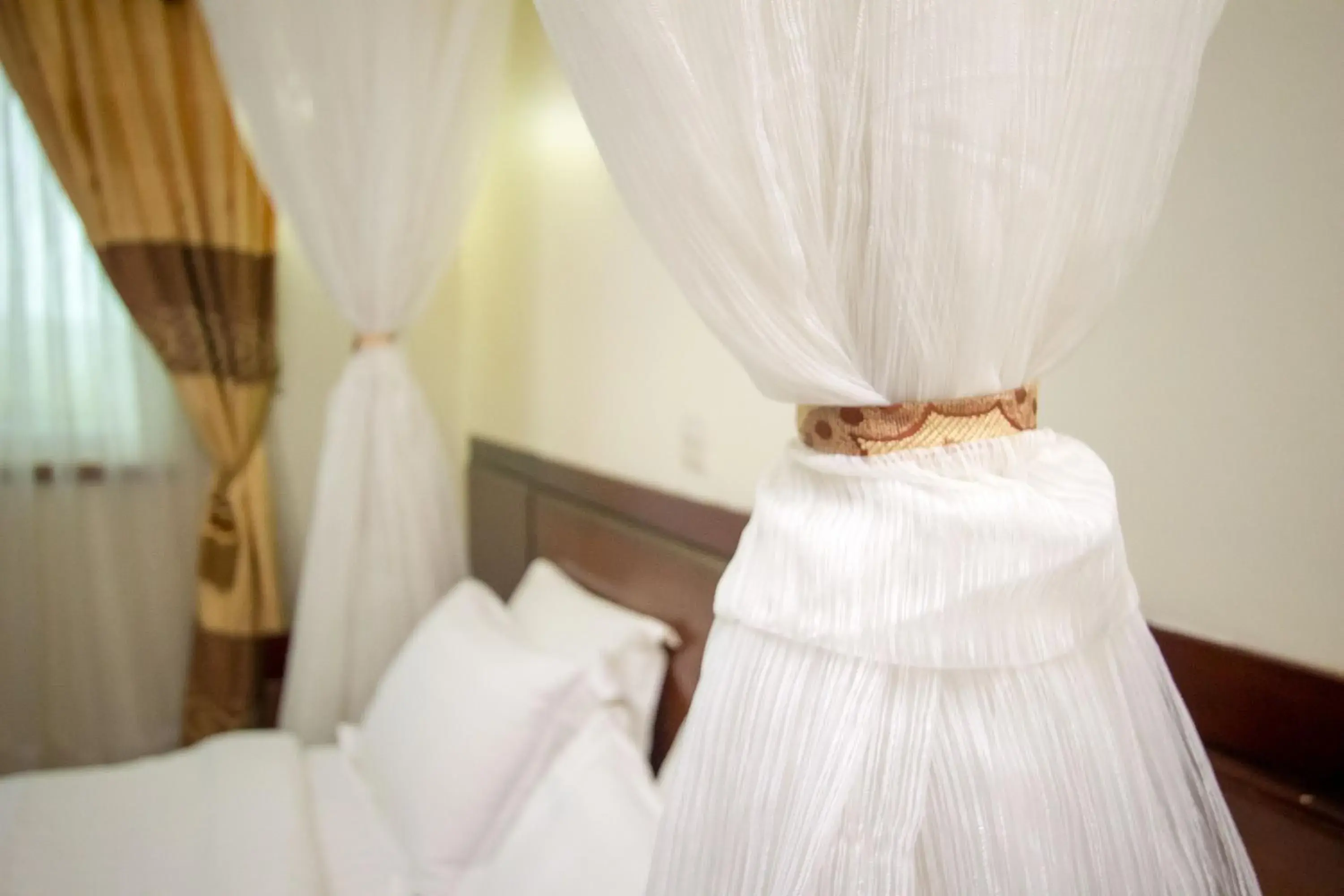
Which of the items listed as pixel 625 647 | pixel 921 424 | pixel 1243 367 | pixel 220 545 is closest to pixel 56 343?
pixel 220 545

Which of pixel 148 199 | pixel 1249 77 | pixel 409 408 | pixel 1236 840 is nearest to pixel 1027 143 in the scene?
pixel 1249 77

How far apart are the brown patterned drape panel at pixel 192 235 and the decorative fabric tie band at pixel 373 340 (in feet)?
1.36

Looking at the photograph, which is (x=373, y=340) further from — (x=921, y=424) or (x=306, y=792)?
(x=921, y=424)

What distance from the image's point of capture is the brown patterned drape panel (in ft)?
6.00

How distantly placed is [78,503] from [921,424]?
2.15m

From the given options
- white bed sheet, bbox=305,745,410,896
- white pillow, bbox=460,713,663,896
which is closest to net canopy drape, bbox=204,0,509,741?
white bed sheet, bbox=305,745,410,896

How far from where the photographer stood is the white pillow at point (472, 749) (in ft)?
4.10

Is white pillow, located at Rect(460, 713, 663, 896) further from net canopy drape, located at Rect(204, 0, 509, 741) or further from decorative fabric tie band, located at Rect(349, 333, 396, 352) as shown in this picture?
decorative fabric tie band, located at Rect(349, 333, 396, 352)

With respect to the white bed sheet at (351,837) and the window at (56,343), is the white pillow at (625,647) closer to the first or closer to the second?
the white bed sheet at (351,837)

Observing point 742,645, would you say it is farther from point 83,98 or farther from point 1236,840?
point 83,98

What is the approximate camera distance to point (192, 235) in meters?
1.95

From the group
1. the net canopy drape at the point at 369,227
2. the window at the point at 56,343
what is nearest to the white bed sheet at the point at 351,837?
the net canopy drape at the point at 369,227

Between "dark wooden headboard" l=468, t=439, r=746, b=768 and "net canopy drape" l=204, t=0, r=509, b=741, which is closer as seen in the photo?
"dark wooden headboard" l=468, t=439, r=746, b=768

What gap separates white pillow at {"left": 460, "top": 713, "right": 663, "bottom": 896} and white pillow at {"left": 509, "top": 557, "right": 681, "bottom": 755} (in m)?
0.05
